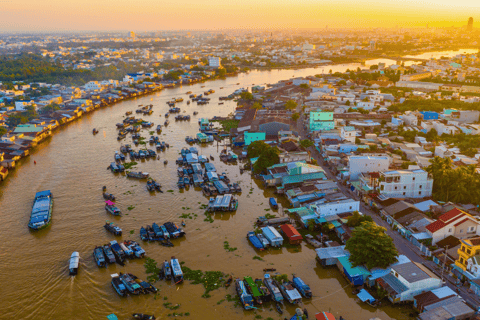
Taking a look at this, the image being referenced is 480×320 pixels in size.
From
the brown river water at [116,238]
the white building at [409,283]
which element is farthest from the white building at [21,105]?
the white building at [409,283]

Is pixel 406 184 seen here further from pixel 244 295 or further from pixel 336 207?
pixel 244 295

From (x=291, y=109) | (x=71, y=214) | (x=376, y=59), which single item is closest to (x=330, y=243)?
(x=71, y=214)

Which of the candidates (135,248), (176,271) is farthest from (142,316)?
(135,248)

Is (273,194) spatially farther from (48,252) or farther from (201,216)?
(48,252)

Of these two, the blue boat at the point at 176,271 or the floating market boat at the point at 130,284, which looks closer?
the floating market boat at the point at 130,284

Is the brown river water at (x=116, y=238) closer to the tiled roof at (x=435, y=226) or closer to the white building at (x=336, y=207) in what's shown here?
the white building at (x=336, y=207)

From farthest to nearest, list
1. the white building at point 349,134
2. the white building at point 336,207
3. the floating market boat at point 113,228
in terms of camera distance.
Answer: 1. the white building at point 349,134
2. the white building at point 336,207
3. the floating market boat at point 113,228
